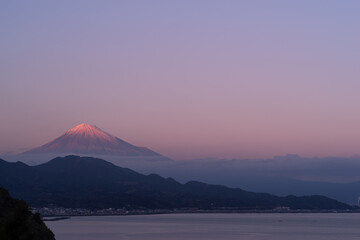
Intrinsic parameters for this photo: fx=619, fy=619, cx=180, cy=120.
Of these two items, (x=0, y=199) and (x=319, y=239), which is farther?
(x=319, y=239)

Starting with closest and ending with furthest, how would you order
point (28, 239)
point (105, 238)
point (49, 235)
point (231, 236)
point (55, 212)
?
1. point (28, 239)
2. point (49, 235)
3. point (105, 238)
4. point (231, 236)
5. point (55, 212)

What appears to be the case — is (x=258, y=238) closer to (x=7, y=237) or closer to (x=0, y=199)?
(x=0, y=199)

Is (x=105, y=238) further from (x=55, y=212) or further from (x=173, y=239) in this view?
(x=55, y=212)

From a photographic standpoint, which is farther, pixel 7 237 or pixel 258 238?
pixel 258 238

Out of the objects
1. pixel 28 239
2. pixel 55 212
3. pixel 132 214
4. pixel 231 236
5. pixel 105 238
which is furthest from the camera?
pixel 132 214

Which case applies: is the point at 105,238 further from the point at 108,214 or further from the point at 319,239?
the point at 108,214

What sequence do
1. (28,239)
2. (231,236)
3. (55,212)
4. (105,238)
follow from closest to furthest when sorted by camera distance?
1. (28,239)
2. (105,238)
3. (231,236)
4. (55,212)

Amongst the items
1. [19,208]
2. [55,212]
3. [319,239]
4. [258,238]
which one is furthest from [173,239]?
[55,212]

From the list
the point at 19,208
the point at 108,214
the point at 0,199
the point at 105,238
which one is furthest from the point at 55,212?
the point at 19,208

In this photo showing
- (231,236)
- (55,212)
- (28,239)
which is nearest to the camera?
(28,239)
